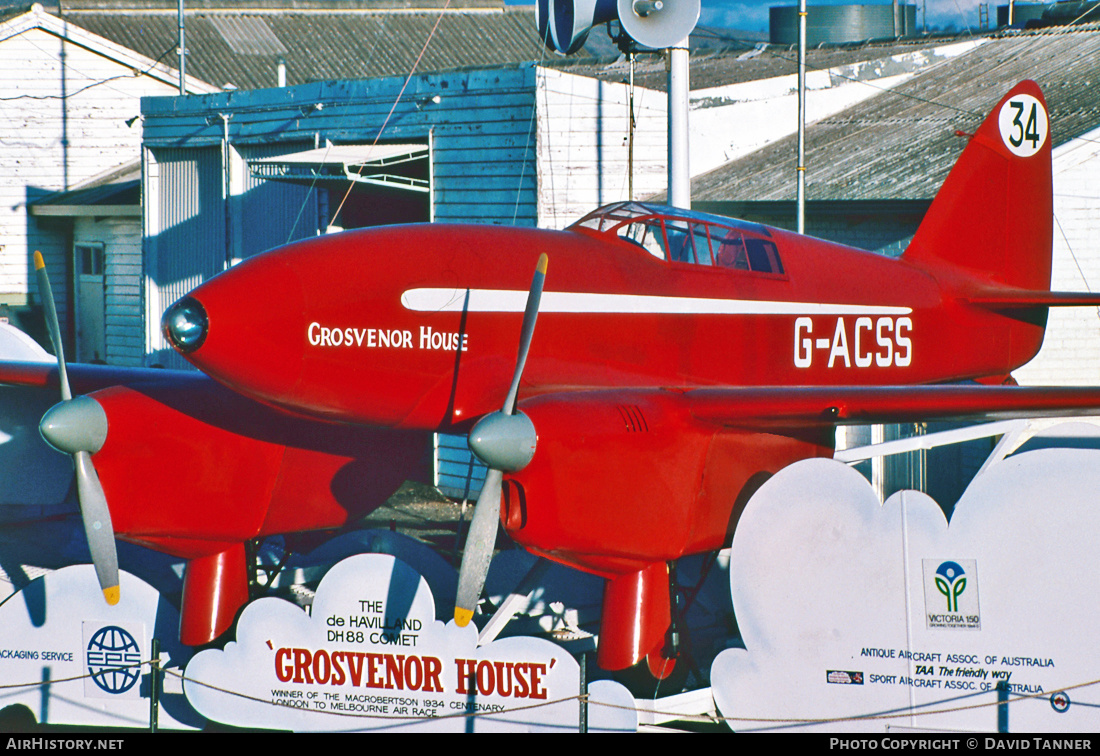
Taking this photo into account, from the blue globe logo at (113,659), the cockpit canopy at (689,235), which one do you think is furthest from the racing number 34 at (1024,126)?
the blue globe logo at (113,659)

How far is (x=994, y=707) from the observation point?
20.7 feet

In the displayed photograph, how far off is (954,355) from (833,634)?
14.3 ft

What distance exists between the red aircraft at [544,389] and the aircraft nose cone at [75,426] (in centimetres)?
Result: 3

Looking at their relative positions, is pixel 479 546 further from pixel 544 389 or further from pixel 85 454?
pixel 85 454

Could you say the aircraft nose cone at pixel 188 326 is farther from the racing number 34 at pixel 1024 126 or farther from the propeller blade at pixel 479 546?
the racing number 34 at pixel 1024 126

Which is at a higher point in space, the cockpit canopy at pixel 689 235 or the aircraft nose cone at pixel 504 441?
the cockpit canopy at pixel 689 235

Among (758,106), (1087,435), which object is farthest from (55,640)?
(758,106)

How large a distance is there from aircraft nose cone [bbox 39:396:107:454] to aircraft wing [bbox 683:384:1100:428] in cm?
409

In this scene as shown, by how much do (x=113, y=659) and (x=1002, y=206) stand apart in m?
9.03

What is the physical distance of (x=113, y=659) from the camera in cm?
778

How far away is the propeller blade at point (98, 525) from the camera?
7352mm

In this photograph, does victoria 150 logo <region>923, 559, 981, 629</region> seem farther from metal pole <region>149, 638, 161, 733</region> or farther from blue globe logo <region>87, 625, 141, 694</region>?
blue globe logo <region>87, 625, 141, 694</region>

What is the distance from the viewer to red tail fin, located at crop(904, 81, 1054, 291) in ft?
35.1

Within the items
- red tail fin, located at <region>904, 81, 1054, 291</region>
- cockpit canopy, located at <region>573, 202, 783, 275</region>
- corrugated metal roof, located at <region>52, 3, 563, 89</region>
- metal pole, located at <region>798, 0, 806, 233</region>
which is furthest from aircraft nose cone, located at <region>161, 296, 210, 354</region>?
corrugated metal roof, located at <region>52, 3, 563, 89</region>
